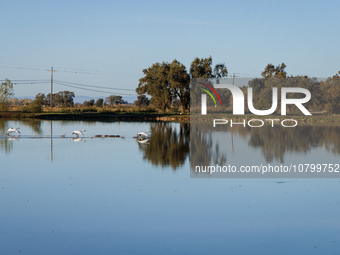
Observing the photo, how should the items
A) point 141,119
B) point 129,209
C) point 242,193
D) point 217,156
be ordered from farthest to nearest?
point 141,119 → point 217,156 → point 242,193 → point 129,209

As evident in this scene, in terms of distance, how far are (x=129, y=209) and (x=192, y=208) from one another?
1507 mm

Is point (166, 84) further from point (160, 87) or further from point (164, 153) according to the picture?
point (164, 153)

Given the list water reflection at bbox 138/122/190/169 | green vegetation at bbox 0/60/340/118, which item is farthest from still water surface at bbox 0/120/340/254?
green vegetation at bbox 0/60/340/118

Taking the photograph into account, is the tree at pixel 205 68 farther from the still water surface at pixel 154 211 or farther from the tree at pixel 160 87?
the still water surface at pixel 154 211

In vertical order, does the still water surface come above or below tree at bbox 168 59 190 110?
below

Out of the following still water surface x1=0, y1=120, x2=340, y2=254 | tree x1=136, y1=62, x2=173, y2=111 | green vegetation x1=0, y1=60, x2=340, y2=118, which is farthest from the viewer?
tree x1=136, y1=62, x2=173, y2=111

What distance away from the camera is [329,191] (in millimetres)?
11914

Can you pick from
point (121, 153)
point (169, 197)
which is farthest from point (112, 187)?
point (121, 153)

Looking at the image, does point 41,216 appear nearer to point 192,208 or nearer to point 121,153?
point 192,208

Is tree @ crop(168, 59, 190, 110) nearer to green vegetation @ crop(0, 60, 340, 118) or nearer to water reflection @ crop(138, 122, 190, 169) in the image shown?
green vegetation @ crop(0, 60, 340, 118)

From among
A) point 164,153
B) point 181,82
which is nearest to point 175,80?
point 181,82

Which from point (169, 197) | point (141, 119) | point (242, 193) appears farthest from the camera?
point (141, 119)

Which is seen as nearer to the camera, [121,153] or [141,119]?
[121,153]

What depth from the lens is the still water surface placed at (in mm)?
7406
